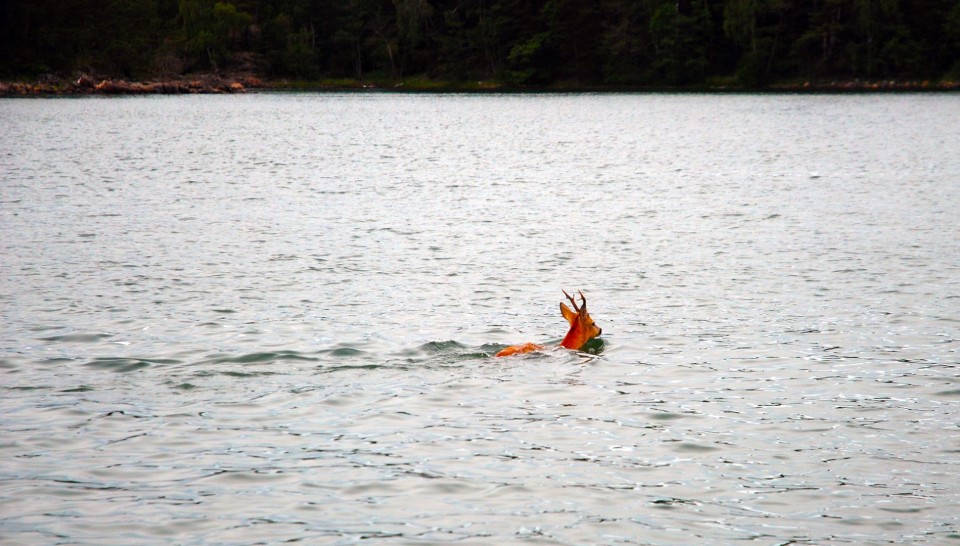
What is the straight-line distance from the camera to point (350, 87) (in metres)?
184

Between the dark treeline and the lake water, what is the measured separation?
10534 centimetres

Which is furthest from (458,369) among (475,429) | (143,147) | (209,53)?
(209,53)

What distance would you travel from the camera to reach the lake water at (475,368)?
1022 centimetres

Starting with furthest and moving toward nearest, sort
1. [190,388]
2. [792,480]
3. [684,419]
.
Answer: [190,388], [684,419], [792,480]

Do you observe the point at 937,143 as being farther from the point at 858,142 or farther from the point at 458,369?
the point at 458,369

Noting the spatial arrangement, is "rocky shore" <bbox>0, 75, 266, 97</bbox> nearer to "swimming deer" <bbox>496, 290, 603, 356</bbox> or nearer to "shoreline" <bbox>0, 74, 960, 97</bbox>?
"shoreline" <bbox>0, 74, 960, 97</bbox>

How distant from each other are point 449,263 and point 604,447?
1355 cm

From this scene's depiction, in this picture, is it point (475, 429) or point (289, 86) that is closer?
point (475, 429)

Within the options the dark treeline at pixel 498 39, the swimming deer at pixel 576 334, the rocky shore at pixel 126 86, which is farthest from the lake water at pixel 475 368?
the rocky shore at pixel 126 86

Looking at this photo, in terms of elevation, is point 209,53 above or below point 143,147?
above

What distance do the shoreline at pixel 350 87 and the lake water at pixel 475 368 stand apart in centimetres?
10799

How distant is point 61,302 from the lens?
782 inches

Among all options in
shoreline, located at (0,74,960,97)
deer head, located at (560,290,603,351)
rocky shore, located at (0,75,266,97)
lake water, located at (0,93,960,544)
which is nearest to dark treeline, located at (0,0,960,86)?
shoreline, located at (0,74,960,97)

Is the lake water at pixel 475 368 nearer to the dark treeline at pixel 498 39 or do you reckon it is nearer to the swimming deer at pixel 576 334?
the swimming deer at pixel 576 334
